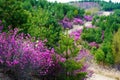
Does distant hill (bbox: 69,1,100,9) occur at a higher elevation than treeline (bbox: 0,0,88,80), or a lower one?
lower

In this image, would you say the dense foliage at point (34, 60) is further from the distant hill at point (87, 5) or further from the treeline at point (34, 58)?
the distant hill at point (87, 5)

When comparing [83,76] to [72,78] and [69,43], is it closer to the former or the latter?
[72,78]

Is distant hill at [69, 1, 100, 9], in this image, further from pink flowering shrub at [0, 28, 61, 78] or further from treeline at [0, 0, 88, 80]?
pink flowering shrub at [0, 28, 61, 78]

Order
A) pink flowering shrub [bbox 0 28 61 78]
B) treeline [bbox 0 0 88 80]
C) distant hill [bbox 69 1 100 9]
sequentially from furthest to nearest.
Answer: distant hill [bbox 69 1 100 9] → treeline [bbox 0 0 88 80] → pink flowering shrub [bbox 0 28 61 78]

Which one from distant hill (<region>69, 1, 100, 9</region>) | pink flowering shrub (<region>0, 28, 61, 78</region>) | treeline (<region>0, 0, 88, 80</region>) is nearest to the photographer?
pink flowering shrub (<region>0, 28, 61, 78</region>)

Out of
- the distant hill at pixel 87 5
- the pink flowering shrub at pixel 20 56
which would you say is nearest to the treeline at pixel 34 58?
the pink flowering shrub at pixel 20 56

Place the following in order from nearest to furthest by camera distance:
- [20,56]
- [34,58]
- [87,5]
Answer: [20,56] < [34,58] < [87,5]

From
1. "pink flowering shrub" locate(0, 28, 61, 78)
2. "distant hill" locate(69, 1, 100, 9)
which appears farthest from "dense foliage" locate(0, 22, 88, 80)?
"distant hill" locate(69, 1, 100, 9)

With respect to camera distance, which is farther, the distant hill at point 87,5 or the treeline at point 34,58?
the distant hill at point 87,5

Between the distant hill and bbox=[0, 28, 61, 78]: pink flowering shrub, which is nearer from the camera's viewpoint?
Answer: bbox=[0, 28, 61, 78]: pink flowering shrub

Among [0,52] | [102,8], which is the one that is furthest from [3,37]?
[102,8]

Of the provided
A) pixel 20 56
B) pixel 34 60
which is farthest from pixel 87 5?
pixel 20 56

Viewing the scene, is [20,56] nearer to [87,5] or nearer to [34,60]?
[34,60]

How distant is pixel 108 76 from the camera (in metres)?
29.4
